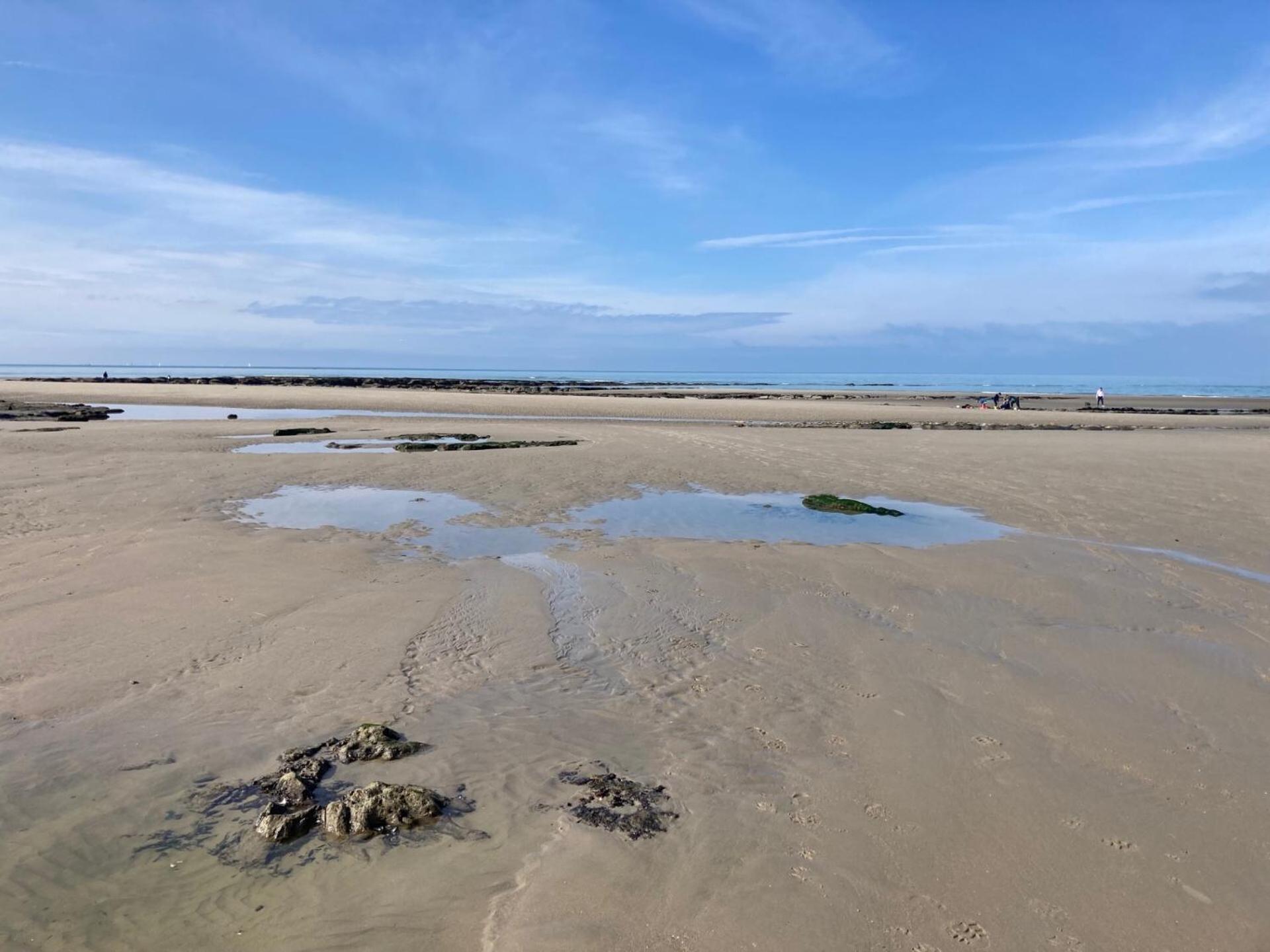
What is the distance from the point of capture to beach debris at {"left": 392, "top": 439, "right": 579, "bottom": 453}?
21.2 meters

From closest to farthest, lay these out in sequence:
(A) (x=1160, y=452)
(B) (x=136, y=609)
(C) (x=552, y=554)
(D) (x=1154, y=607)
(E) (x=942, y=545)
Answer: (B) (x=136, y=609)
(D) (x=1154, y=607)
(C) (x=552, y=554)
(E) (x=942, y=545)
(A) (x=1160, y=452)

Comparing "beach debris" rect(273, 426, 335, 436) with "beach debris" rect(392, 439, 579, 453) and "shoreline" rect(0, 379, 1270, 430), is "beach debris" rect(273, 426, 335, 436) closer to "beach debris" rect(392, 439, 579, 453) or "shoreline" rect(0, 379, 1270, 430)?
"beach debris" rect(392, 439, 579, 453)

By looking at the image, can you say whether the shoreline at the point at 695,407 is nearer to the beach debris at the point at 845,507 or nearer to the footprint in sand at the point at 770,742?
the beach debris at the point at 845,507

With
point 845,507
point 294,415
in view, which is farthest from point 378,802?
point 294,415

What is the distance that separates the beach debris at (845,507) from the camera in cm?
1351

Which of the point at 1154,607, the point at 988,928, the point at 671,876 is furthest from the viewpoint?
the point at 1154,607

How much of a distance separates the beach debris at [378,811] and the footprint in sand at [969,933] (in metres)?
2.60

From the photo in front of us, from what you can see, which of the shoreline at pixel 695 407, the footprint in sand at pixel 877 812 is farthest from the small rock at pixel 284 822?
the shoreline at pixel 695 407

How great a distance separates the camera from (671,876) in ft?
Answer: 12.7

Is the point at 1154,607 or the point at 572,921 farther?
the point at 1154,607

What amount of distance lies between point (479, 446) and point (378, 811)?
696 inches

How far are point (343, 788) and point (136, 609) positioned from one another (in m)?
4.30

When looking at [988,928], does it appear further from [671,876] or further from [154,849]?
[154,849]

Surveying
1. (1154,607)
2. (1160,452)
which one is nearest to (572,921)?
(1154,607)
